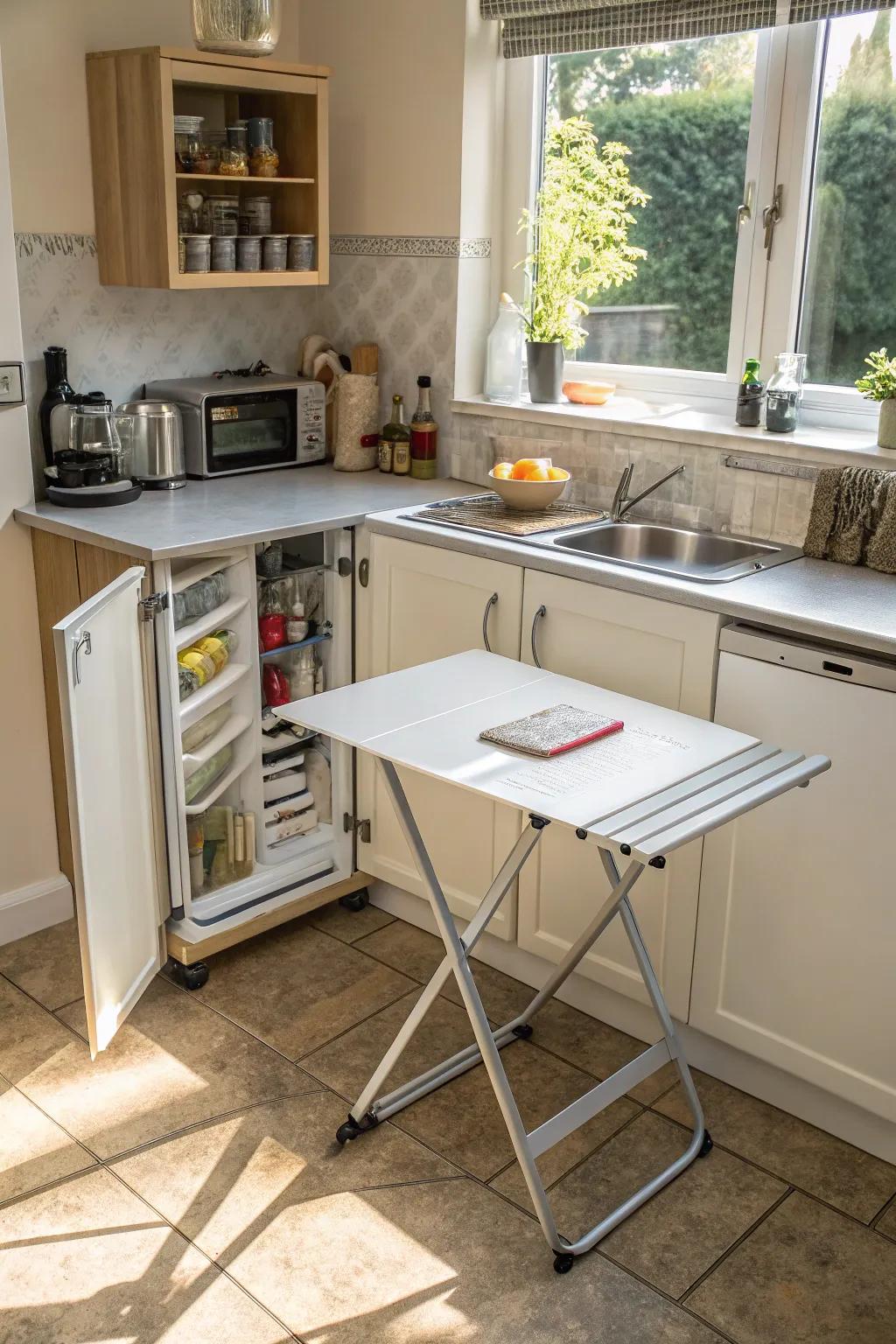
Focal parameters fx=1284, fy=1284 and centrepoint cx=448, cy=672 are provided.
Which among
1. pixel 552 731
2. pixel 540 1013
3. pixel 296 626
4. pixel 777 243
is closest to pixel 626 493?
pixel 777 243

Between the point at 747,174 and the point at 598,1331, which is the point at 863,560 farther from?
the point at 598,1331

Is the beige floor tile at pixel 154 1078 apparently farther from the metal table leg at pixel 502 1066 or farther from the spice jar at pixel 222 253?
the spice jar at pixel 222 253

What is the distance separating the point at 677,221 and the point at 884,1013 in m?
1.92

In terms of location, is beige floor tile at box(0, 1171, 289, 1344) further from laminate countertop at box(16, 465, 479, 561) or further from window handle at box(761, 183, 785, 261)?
window handle at box(761, 183, 785, 261)

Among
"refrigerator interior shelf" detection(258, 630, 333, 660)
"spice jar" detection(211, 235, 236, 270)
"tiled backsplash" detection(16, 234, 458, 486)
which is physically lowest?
"refrigerator interior shelf" detection(258, 630, 333, 660)

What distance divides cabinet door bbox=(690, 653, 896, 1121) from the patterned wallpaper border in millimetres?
1552

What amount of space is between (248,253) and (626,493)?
1128mm

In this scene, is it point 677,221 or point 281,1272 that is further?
point 677,221

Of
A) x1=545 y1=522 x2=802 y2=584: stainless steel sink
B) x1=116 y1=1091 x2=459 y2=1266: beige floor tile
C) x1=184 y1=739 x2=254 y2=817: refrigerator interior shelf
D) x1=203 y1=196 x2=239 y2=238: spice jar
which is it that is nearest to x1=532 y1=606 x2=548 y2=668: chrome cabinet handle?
x1=545 y1=522 x2=802 y2=584: stainless steel sink

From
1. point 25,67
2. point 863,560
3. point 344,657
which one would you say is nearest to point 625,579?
point 863,560

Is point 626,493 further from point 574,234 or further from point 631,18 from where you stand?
point 631,18

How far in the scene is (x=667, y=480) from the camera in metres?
2.96

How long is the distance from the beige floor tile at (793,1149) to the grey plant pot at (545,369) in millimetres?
1724

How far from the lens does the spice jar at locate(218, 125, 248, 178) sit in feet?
10.2
